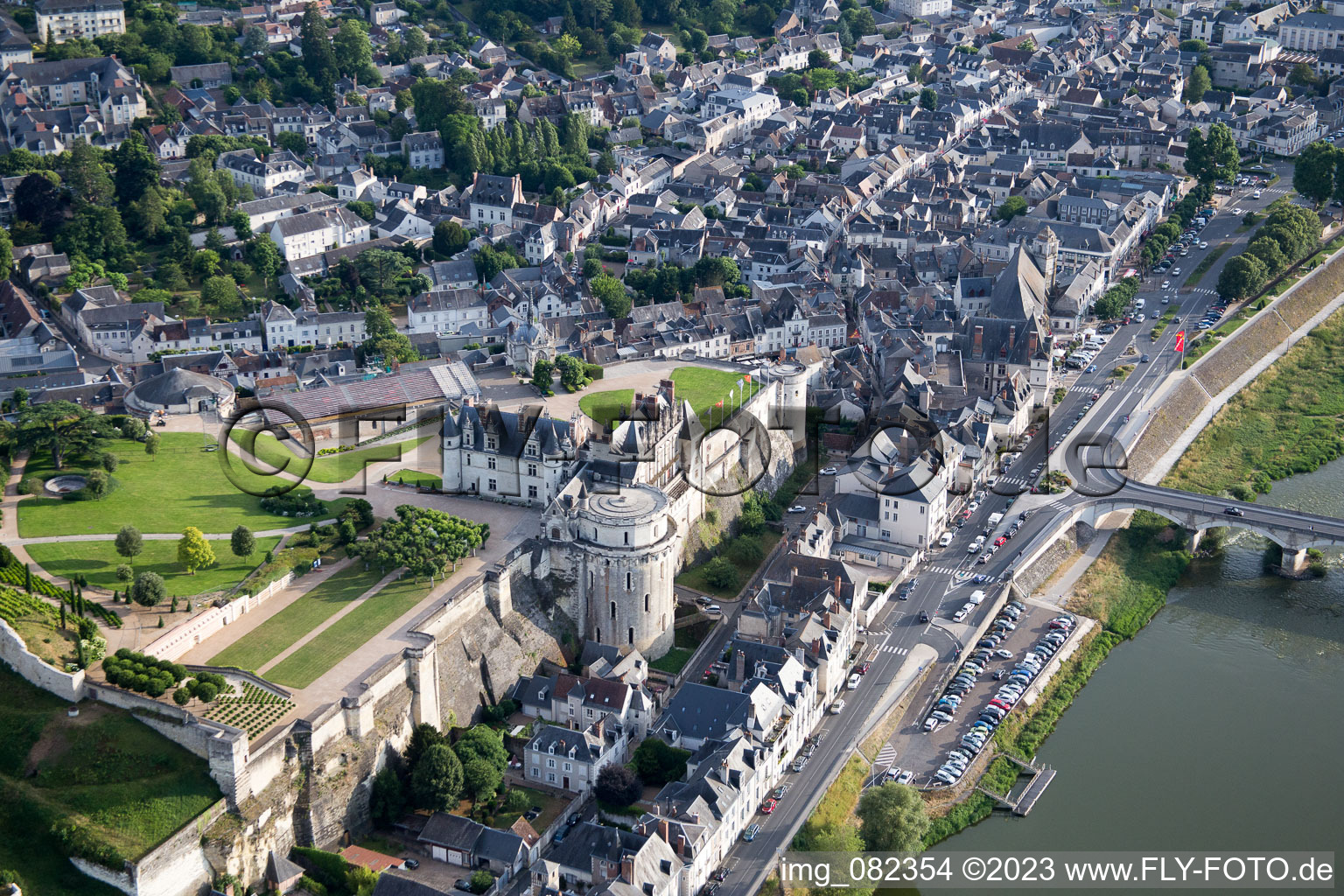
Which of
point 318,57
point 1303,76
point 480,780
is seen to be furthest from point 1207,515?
point 318,57

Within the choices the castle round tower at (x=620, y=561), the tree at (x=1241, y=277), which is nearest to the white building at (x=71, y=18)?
the castle round tower at (x=620, y=561)

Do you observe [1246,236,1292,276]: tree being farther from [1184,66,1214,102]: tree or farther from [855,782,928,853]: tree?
[855,782,928,853]: tree

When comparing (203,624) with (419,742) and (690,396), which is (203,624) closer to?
(419,742)

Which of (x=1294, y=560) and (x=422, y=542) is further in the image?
(x=1294, y=560)

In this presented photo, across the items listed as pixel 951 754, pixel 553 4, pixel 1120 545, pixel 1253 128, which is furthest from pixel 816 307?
pixel 553 4

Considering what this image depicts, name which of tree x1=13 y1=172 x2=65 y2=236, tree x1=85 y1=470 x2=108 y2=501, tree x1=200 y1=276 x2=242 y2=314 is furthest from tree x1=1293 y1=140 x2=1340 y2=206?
tree x1=85 y1=470 x2=108 y2=501

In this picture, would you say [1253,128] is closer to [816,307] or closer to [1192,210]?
[1192,210]
